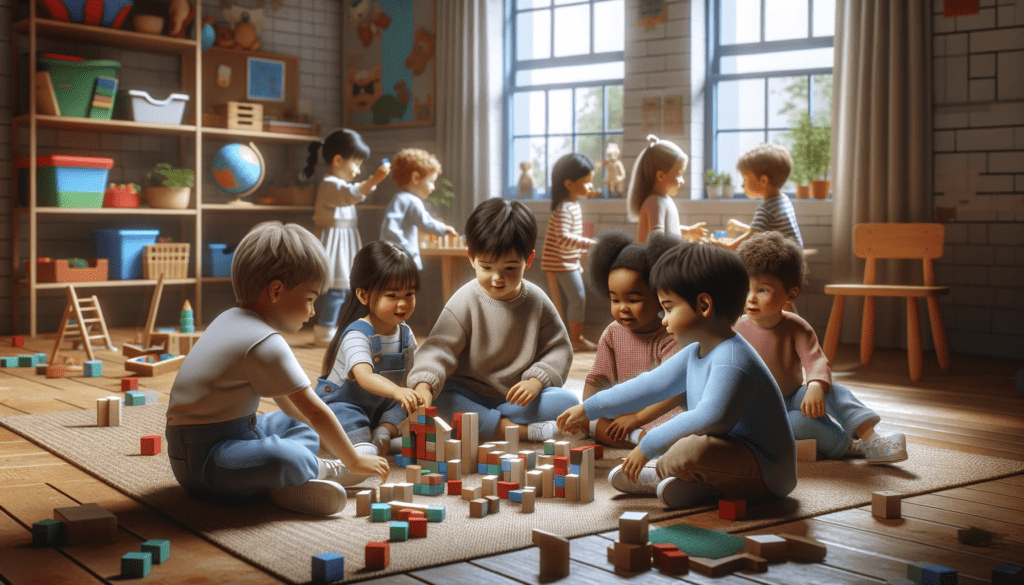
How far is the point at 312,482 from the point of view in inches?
82.4

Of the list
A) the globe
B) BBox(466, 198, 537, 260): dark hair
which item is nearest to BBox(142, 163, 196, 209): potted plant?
the globe

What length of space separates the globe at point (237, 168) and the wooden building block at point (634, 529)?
5.15m

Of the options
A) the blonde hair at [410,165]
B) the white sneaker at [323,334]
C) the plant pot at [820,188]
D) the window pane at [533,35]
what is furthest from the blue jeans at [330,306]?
the plant pot at [820,188]

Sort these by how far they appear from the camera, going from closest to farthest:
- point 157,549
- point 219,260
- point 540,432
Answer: point 157,549, point 540,432, point 219,260

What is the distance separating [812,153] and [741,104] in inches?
24.2

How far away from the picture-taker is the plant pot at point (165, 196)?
623 centimetres

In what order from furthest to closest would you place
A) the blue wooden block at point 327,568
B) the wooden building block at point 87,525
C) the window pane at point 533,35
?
the window pane at point 533,35 → the wooden building block at point 87,525 → the blue wooden block at point 327,568

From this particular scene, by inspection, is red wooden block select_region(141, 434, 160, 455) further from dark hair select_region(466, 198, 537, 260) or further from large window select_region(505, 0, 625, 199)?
large window select_region(505, 0, 625, 199)

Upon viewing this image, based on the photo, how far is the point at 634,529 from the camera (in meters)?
1.80

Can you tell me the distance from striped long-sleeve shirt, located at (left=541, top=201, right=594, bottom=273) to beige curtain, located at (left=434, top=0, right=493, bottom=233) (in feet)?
4.47

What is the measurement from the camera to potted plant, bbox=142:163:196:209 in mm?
6223

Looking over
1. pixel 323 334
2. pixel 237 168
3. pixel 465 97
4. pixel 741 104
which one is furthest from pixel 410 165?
pixel 741 104

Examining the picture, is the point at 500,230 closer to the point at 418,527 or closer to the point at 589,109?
the point at 418,527

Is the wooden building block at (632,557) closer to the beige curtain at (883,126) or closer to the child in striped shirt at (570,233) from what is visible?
the child in striped shirt at (570,233)
